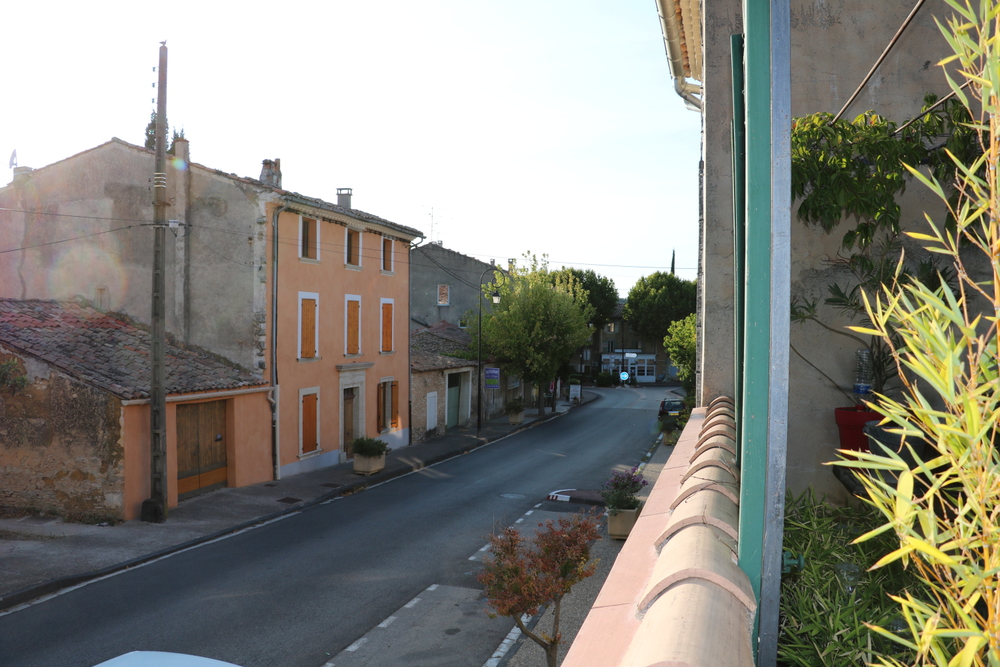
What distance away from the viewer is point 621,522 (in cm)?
1342

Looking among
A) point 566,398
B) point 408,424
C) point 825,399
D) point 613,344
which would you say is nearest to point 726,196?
point 825,399

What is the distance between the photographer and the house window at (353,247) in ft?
76.2

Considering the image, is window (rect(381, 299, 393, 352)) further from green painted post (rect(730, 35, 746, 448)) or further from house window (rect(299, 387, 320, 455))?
green painted post (rect(730, 35, 746, 448))

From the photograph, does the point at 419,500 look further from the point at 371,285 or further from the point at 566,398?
the point at 566,398

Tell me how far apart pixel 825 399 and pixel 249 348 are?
55.9 feet

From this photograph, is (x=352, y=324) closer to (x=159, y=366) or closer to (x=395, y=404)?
(x=395, y=404)

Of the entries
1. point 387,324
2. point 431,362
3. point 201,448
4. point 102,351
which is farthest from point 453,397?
point 102,351

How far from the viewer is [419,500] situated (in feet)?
57.7

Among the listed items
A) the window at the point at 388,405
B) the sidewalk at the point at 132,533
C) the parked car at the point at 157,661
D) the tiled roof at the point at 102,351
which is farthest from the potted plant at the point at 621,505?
the window at the point at 388,405

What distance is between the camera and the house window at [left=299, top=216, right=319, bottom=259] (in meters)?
20.9

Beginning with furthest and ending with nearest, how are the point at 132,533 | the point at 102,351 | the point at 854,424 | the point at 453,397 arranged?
the point at 453,397 → the point at 102,351 → the point at 132,533 → the point at 854,424

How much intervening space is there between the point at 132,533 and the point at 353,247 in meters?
12.0

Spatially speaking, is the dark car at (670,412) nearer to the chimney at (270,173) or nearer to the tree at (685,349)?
the tree at (685,349)

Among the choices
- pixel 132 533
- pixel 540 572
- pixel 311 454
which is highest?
pixel 540 572
